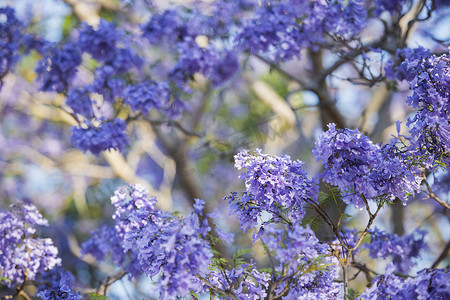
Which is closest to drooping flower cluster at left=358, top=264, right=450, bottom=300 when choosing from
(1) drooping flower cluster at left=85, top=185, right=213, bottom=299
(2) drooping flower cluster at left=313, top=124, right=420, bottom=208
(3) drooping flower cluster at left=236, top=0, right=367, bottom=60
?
(2) drooping flower cluster at left=313, top=124, right=420, bottom=208

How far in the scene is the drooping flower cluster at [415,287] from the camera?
2205 mm

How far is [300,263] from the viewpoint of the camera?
2.49m

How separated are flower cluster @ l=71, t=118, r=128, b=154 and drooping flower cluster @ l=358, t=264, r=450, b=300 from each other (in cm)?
265

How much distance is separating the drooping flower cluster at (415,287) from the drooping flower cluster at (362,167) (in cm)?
40

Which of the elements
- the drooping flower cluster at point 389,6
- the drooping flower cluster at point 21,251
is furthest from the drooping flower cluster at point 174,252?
the drooping flower cluster at point 389,6

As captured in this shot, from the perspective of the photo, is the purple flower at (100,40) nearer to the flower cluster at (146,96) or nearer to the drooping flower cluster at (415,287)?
the flower cluster at (146,96)

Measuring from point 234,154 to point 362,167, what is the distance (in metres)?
3.31

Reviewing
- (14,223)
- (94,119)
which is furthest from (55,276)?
(94,119)

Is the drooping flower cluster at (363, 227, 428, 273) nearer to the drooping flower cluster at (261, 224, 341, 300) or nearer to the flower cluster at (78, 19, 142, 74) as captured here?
the drooping flower cluster at (261, 224, 341, 300)

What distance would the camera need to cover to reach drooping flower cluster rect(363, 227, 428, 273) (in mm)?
3955

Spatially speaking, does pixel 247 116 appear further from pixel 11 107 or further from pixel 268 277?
pixel 268 277

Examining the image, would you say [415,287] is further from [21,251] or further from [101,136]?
[101,136]

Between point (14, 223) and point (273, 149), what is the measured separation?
432cm

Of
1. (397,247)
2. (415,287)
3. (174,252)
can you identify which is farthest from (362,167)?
(397,247)
